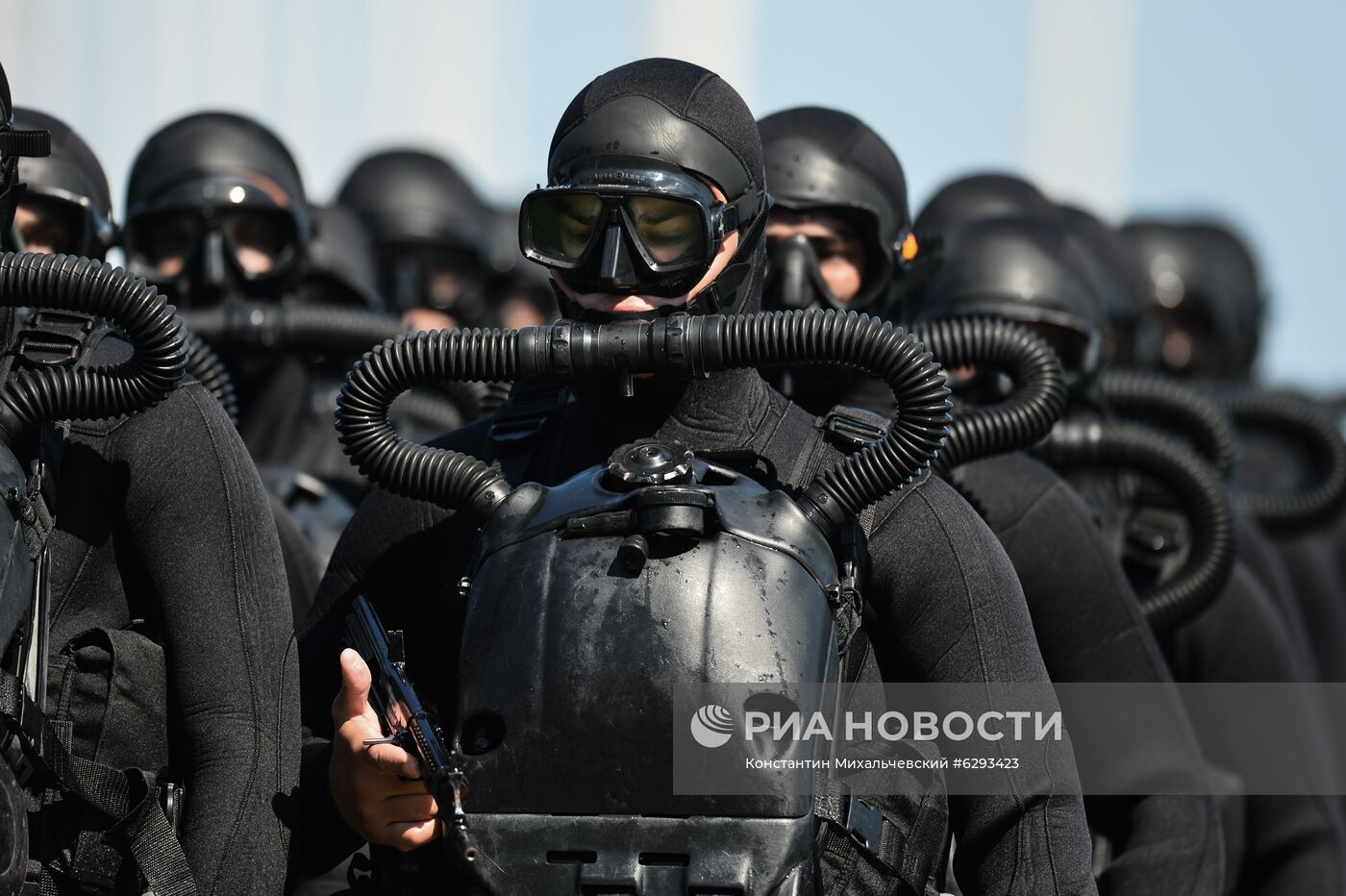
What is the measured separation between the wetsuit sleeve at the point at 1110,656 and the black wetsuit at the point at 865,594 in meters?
0.93

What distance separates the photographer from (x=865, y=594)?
3137 mm

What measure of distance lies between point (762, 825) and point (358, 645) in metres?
0.69

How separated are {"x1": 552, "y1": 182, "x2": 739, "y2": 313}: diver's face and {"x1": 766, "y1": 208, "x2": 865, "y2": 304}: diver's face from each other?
99 centimetres

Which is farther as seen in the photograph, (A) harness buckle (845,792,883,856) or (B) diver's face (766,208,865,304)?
(B) diver's face (766,208,865,304)

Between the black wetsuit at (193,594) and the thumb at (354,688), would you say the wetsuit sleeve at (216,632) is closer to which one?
the black wetsuit at (193,594)

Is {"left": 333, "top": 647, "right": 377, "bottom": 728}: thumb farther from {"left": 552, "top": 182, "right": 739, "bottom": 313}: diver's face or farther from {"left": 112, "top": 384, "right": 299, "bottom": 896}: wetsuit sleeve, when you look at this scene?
{"left": 552, "top": 182, "right": 739, "bottom": 313}: diver's face

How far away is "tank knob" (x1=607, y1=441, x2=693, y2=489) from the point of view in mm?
2947

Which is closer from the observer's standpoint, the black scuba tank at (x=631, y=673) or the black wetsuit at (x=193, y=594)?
the black scuba tank at (x=631, y=673)

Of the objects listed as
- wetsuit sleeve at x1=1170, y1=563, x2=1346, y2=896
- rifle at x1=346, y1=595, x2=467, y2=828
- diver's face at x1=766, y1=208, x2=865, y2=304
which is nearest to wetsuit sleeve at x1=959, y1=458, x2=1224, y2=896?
diver's face at x1=766, y1=208, x2=865, y2=304

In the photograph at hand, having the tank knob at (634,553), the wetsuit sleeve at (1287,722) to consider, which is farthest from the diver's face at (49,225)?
the wetsuit sleeve at (1287,722)

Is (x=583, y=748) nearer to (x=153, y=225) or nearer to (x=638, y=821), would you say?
(x=638, y=821)

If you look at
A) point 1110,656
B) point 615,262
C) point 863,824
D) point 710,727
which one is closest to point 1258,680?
point 1110,656

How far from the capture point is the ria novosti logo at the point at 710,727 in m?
2.77

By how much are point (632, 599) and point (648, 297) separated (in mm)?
537
